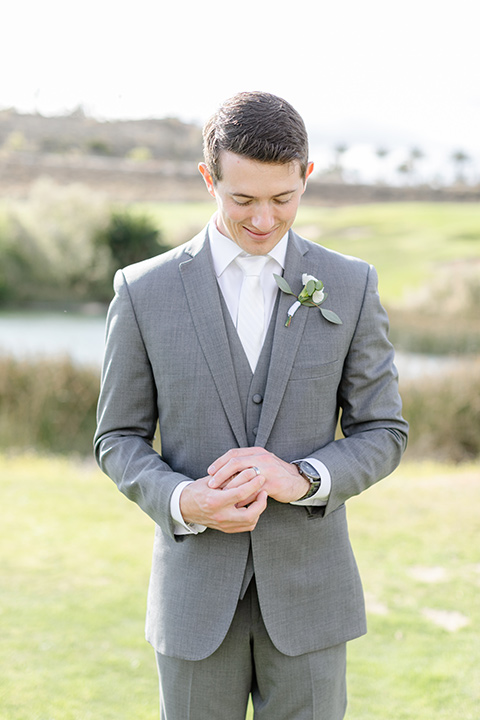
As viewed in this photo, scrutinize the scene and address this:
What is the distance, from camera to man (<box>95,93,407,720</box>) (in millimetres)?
1522

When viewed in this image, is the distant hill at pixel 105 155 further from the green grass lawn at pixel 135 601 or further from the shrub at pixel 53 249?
the green grass lawn at pixel 135 601

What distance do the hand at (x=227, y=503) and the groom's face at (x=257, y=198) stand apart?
1.64ft

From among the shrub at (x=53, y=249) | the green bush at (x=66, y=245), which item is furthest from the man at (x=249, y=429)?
the shrub at (x=53, y=249)

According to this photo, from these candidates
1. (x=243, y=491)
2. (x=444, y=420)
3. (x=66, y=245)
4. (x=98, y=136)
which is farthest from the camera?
(x=98, y=136)

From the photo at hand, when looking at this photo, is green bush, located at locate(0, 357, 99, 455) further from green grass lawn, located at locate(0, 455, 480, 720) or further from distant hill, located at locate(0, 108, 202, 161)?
distant hill, located at locate(0, 108, 202, 161)

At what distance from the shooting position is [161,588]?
1.64m

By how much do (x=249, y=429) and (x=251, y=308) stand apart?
281 millimetres

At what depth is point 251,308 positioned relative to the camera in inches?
63.2

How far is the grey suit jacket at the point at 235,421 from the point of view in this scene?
1534mm

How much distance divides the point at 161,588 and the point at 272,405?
529 mm

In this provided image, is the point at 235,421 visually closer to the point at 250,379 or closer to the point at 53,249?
the point at 250,379

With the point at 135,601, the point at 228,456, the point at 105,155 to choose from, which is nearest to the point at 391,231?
the point at 105,155

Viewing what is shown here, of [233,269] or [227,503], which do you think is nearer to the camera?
[227,503]

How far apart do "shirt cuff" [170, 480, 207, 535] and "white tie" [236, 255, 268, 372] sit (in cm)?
34
